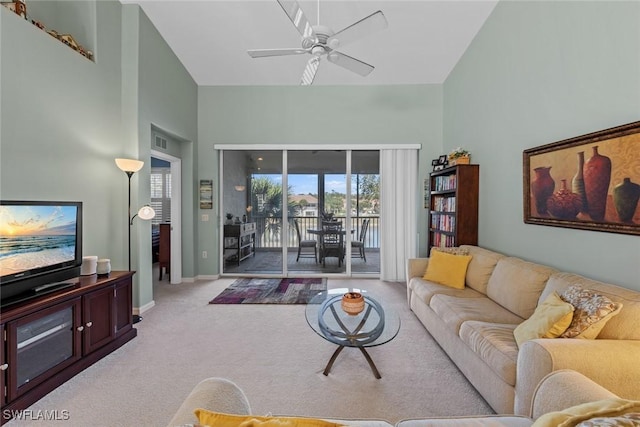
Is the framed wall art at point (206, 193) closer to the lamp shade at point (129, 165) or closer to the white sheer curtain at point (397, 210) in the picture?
the lamp shade at point (129, 165)

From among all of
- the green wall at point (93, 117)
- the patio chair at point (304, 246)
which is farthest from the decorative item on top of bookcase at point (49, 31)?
the patio chair at point (304, 246)

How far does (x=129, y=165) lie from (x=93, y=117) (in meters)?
0.58

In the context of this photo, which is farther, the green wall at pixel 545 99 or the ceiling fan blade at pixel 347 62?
the ceiling fan blade at pixel 347 62

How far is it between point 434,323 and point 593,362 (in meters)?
1.37

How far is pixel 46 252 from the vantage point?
7.26 feet

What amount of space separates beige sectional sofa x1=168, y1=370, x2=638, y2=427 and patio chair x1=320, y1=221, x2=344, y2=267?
160 inches

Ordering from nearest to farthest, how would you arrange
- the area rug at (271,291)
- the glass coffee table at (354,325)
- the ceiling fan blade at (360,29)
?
1. the glass coffee table at (354,325)
2. the ceiling fan blade at (360,29)
3. the area rug at (271,291)

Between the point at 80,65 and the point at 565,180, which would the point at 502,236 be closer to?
the point at 565,180

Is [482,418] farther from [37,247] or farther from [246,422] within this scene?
[37,247]

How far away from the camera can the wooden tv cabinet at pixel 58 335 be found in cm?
179

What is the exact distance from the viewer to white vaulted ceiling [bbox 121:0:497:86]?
3416 mm

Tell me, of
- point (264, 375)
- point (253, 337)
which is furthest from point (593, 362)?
point (253, 337)

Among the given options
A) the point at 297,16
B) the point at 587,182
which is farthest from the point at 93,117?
the point at 587,182

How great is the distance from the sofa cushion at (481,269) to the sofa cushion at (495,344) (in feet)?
2.80
